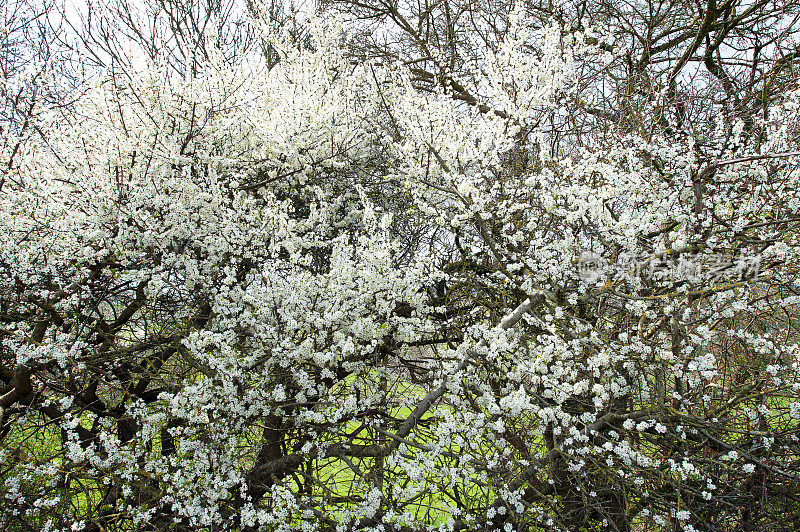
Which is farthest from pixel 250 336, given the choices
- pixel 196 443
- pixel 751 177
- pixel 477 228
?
pixel 751 177

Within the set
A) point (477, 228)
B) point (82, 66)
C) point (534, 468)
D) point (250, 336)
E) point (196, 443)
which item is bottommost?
point (196, 443)

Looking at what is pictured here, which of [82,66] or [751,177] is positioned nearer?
[751,177]

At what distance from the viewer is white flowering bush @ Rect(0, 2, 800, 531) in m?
3.16

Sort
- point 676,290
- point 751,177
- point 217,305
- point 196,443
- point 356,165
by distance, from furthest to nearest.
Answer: point 356,165 < point 751,177 < point 217,305 < point 676,290 < point 196,443

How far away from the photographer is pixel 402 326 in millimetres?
3891

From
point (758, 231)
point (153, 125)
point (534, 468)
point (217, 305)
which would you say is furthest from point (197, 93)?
point (758, 231)

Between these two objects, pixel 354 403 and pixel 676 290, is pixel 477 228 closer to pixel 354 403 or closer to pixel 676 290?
pixel 676 290

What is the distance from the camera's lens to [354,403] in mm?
3344

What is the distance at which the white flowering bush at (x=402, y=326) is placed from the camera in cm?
316

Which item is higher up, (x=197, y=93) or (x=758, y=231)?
(x=197, y=93)

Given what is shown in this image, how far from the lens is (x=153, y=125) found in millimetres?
4715

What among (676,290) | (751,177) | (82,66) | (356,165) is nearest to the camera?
(676,290)

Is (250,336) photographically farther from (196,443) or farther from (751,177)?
(751,177)

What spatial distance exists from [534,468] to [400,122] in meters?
3.32
